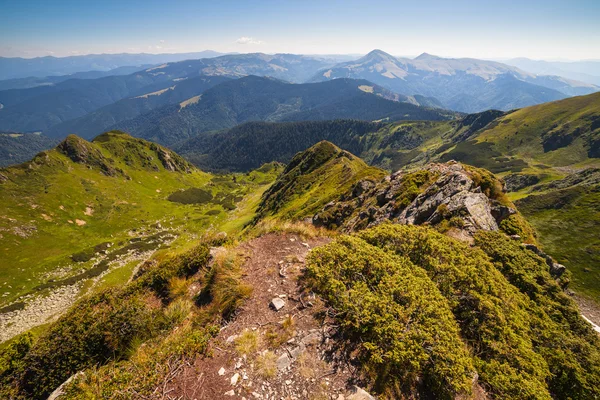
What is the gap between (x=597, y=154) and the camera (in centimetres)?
18075

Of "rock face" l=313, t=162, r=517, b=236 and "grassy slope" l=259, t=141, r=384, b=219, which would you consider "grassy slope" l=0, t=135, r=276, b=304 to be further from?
"rock face" l=313, t=162, r=517, b=236

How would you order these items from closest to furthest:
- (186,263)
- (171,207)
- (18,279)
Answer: (186,263)
(18,279)
(171,207)

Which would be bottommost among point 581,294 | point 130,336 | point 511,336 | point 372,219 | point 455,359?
point 581,294

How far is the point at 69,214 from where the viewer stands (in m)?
120

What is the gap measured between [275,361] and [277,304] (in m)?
2.73

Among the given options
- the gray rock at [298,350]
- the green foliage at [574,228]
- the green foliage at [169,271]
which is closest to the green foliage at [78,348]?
the green foliage at [169,271]

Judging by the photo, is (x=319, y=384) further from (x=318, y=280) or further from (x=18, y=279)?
(x=18, y=279)

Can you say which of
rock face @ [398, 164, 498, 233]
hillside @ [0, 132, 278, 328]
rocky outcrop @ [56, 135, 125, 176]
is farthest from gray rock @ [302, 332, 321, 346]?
rocky outcrop @ [56, 135, 125, 176]

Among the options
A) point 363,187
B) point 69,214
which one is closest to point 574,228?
point 363,187

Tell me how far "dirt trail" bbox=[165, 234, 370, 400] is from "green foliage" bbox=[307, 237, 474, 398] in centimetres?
86

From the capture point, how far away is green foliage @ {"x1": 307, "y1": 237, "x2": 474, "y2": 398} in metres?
7.62

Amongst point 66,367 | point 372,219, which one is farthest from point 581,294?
point 66,367

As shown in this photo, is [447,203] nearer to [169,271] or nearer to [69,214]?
[169,271]

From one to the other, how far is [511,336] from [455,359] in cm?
396
